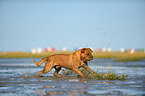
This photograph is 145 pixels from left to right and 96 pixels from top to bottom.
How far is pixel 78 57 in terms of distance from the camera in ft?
50.8

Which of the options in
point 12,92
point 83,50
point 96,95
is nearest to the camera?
point 96,95

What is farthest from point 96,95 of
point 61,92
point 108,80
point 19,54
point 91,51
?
point 19,54

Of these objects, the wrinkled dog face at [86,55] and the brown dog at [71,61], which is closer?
the wrinkled dog face at [86,55]

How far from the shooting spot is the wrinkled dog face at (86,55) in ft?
49.8

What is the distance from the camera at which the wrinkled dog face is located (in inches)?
598

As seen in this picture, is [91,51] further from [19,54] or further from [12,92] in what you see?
[19,54]

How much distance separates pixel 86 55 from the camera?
15.2m

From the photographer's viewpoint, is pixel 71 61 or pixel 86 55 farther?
pixel 71 61

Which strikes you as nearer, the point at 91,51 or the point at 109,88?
the point at 109,88

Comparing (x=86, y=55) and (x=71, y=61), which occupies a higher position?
(x=86, y=55)

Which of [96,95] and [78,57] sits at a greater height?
[78,57]

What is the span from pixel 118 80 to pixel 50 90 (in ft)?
13.3

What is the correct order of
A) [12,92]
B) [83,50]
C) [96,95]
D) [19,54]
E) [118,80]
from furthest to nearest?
[19,54], [83,50], [118,80], [12,92], [96,95]

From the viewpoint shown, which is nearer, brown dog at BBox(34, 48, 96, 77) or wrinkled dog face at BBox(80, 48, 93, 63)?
wrinkled dog face at BBox(80, 48, 93, 63)
